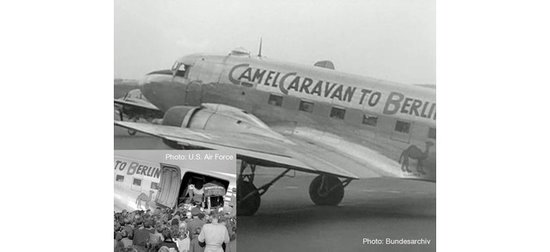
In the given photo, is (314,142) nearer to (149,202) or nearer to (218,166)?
(218,166)

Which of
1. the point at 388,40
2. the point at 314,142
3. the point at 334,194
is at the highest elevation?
the point at 388,40

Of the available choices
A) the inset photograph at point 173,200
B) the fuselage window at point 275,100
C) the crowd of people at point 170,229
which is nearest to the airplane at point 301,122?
the fuselage window at point 275,100

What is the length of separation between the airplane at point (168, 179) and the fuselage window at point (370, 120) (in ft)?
3.15

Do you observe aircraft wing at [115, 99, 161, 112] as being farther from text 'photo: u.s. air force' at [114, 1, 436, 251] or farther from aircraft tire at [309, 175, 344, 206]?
aircraft tire at [309, 175, 344, 206]

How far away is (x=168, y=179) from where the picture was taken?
511 centimetres

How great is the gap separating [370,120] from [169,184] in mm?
1483

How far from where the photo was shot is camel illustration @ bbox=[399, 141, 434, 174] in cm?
504

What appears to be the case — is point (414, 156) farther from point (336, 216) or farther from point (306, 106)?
point (306, 106)

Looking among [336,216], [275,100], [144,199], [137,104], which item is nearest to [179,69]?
[137,104]

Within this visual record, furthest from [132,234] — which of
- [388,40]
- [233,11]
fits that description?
[388,40]

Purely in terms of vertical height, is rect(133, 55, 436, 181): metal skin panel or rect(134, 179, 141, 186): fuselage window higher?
rect(133, 55, 436, 181): metal skin panel

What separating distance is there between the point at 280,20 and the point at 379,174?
1.28 m

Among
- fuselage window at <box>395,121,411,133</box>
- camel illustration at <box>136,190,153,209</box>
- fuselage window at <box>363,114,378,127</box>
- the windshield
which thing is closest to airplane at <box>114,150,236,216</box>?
camel illustration at <box>136,190,153,209</box>

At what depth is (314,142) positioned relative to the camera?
5.12 metres
